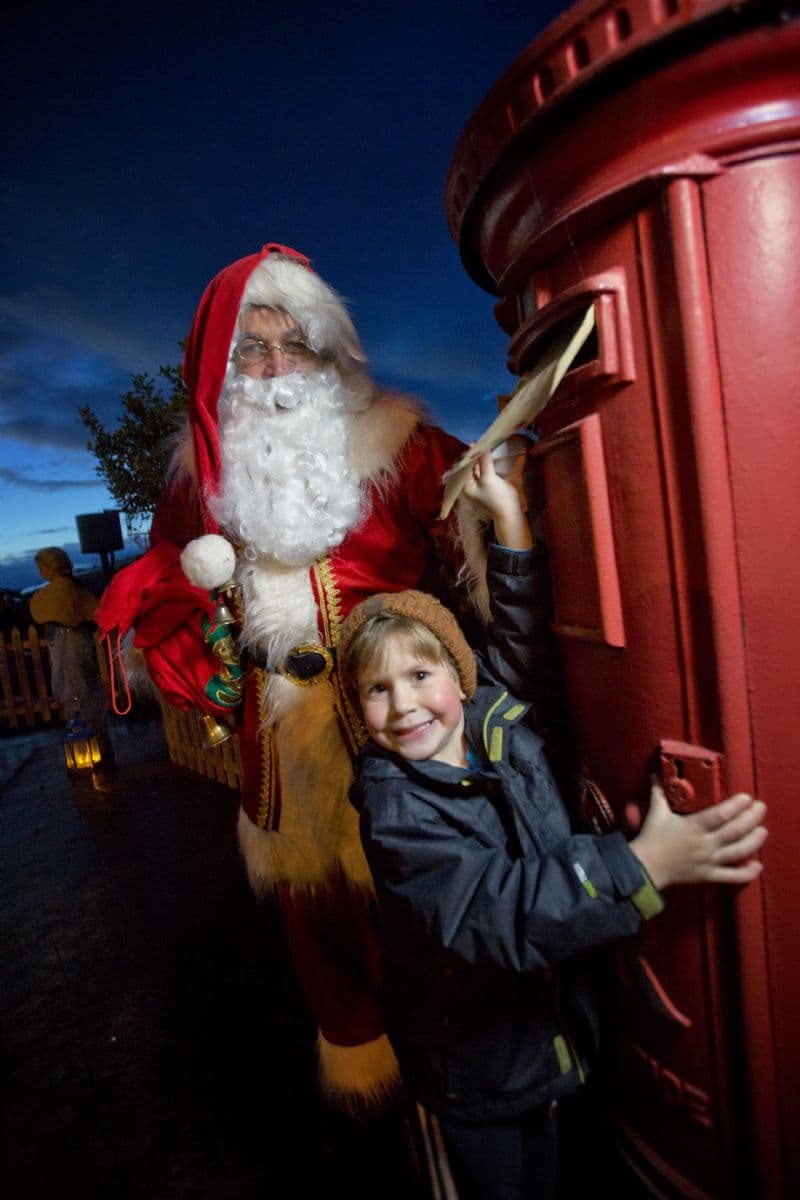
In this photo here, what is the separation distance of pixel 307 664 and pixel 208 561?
383 mm

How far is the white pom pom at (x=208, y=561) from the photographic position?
5.34 ft

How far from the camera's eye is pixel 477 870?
0.99 meters

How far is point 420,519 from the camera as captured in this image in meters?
1.72

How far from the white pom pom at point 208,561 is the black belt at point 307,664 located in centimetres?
28

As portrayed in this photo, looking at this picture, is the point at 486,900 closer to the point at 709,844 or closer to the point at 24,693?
the point at 709,844

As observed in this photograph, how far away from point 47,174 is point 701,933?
455cm

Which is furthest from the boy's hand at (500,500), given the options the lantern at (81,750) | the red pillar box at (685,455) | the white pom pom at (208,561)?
the lantern at (81,750)

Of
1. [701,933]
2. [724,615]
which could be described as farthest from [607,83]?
[701,933]

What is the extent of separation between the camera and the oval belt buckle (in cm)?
162

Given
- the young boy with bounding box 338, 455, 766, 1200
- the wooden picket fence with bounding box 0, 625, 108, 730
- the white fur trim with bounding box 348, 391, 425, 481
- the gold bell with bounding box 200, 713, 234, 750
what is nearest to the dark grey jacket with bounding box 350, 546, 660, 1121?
the young boy with bounding box 338, 455, 766, 1200

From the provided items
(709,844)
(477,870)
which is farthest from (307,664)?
(709,844)

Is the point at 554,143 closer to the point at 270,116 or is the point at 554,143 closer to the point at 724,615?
the point at 724,615

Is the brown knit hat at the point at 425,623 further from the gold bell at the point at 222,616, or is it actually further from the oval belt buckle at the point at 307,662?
the gold bell at the point at 222,616

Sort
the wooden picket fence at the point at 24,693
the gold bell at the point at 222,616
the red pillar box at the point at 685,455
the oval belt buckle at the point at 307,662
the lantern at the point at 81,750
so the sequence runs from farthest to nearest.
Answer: the wooden picket fence at the point at 24,693 < the lantern at the point at 81,750 < the gold bell at the point at 222,616 < the oval belt buckle at the point at 307,662 < the red pillar box at the point at 685,455
